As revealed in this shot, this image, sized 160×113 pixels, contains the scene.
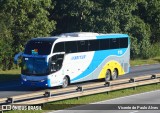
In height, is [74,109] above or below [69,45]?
below

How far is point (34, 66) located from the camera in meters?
29.2

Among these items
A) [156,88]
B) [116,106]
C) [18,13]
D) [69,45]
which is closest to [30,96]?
[116,106]

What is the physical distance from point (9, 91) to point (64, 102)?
20.4ft

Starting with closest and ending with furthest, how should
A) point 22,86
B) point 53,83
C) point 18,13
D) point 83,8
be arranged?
1. point 53,83
2. point 22,86
3. point 18,13
4. point 83,8

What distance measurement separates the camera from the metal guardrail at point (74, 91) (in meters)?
22.5

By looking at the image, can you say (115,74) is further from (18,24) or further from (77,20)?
(77,20)

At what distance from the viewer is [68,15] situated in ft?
174

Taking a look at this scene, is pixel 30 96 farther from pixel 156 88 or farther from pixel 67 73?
pixel 156 88

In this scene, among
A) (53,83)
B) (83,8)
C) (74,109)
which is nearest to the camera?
(74,109)

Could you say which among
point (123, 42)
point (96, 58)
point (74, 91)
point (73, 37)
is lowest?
point (74, 91)

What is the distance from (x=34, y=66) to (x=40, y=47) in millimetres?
1207

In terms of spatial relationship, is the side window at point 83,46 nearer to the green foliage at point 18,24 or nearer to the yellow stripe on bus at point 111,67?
the yellow stripe on bus at point 111,67

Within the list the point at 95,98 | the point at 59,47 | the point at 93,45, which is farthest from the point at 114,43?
the point at 95,98

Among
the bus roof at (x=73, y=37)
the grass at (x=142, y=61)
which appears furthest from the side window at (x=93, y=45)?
the grass at (x=142, y=61)
